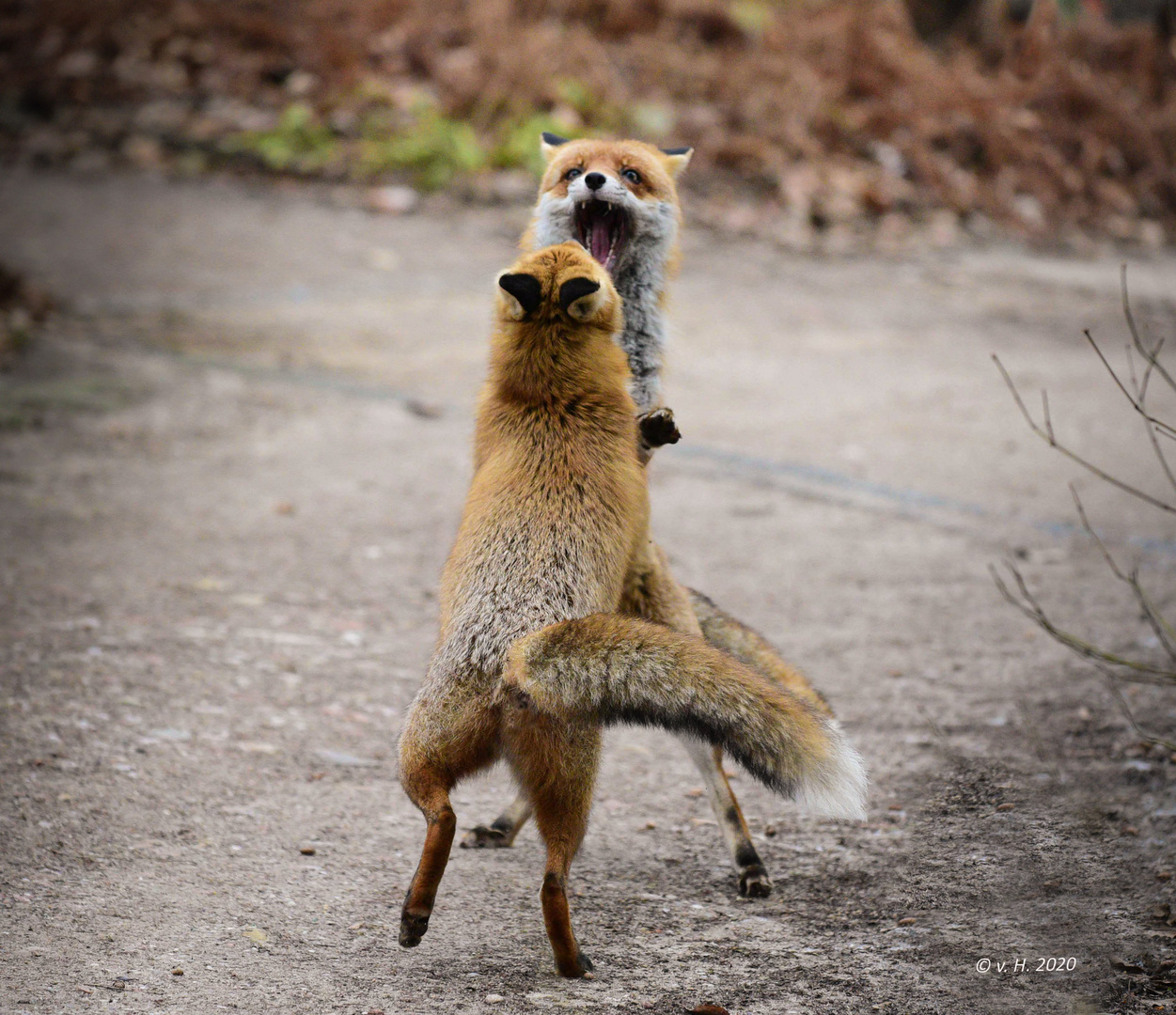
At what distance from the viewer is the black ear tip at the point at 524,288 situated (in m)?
3.44

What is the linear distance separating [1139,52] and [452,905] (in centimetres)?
1618

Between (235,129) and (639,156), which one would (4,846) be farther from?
(235,129)

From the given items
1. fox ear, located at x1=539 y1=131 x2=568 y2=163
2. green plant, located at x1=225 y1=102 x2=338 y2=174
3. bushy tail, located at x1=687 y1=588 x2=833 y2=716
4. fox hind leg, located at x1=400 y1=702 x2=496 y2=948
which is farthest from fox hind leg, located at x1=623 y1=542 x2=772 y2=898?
green plant, located at x1=225 y1=102 x2=338 y2=174

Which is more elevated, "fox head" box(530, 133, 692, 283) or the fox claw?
"fox head" box(530, 133, 692, 283)

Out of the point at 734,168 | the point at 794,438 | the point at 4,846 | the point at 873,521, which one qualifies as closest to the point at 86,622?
the point at 4,846

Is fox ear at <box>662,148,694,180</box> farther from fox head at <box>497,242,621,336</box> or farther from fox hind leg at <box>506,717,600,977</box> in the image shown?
fox hind leg at <box>506,717,600,977</box>

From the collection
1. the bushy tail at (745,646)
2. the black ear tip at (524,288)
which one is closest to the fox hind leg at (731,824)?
the bushy tail at (745,646)

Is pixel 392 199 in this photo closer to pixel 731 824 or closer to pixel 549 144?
pixel 549 144

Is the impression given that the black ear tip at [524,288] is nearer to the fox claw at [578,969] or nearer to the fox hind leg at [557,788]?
the fox hind leg at [557,788]

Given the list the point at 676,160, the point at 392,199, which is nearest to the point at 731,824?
the point at 676,160

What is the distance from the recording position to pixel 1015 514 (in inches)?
275

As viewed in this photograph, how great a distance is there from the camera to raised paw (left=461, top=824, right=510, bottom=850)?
4117 millimetres

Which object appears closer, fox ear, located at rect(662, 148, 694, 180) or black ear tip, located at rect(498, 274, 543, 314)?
black ear tip, located at rect(498, 274, 543, 314)

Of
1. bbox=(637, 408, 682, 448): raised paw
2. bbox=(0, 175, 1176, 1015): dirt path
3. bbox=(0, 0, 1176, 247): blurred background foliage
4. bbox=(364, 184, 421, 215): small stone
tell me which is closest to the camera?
bbox=(0, 175, 1176, 1015): dirt path
